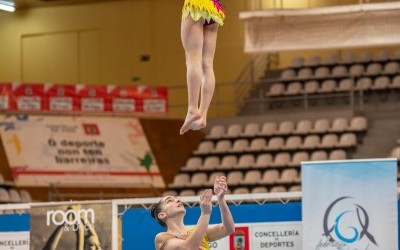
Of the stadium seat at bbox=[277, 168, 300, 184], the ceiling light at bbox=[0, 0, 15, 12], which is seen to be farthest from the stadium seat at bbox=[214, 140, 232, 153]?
the ceiling light at bbox=[0, 0, 15, 12]

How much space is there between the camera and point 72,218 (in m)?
9.59

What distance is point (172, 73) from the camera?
2305 centimetres

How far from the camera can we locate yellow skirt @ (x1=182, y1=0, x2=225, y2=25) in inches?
248

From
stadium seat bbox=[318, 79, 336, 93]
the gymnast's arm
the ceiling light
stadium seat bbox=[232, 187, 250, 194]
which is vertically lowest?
stadium seat bbox=[232, 187, 250, 194]

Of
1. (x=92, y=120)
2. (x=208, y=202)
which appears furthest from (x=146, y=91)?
(x=208, y=202)

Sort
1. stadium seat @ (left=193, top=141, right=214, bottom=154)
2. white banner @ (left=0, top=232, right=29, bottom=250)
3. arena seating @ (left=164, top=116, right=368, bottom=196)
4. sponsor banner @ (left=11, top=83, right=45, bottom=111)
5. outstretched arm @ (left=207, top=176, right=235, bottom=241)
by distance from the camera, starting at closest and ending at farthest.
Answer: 1. outstretched arm @ (left=207, top=176, right=235, bottom=241)
2. white banner @ (left=0, top=232, right=29, bottom=250)
3. arena seating @ (left=164, top=116, right=368, bottom=196)
4. sponsor banner @ (left=11, top=83, right=45, bottom=111)
5. stadium seat @ (left=193, top=141, right=214, bottom=154)

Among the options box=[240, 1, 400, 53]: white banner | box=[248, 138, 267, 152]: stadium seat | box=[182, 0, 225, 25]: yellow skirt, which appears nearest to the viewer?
box=[182, 0, 225, 25]: yellow skirt

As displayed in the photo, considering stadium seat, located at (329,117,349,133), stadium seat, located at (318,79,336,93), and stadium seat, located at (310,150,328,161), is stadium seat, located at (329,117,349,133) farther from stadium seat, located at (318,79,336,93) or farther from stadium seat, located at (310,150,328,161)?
stadium seat, located at (318,79,336,93)

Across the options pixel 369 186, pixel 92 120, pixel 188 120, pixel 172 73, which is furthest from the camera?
pixel 172 73

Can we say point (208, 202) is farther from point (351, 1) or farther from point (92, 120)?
point (351, 1)

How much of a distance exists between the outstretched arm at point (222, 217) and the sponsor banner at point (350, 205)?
1.56 meters

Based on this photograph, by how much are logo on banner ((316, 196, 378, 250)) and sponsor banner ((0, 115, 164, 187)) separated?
A: 33.3 feet

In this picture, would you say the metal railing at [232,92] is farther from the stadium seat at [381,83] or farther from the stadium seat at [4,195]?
the stadium seat at [4,195]

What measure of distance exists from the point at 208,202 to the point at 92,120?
41.8ft
